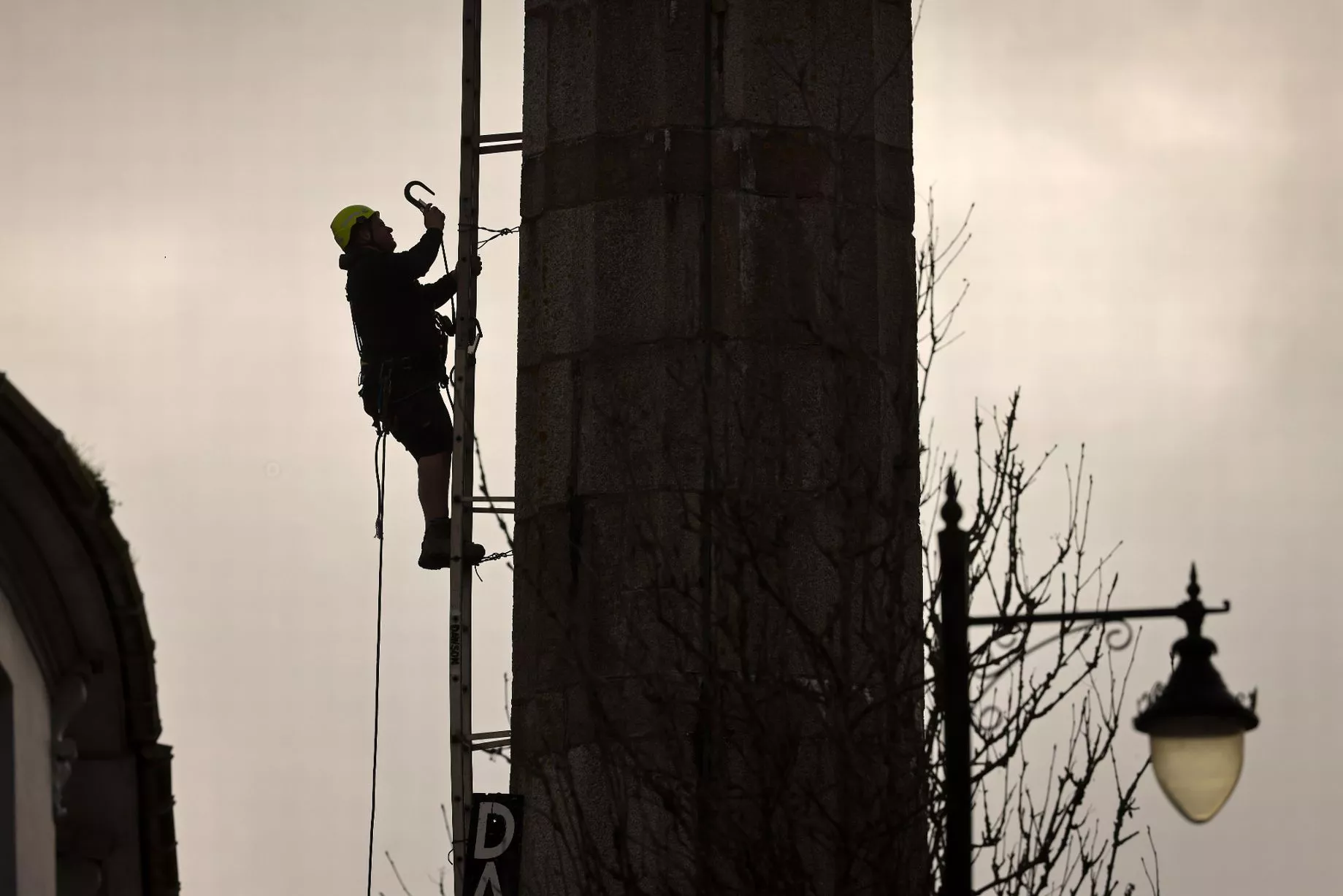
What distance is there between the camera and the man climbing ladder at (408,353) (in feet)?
72.8

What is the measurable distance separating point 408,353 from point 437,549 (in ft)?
4.80

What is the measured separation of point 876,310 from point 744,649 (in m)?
4.38

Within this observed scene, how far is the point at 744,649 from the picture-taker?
1786cm

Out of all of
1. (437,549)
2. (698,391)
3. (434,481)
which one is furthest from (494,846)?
(698,391)

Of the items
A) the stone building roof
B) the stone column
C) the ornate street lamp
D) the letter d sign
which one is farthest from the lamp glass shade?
the letter d sign

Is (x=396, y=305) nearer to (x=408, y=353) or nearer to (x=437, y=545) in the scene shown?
(x=408, y=353)

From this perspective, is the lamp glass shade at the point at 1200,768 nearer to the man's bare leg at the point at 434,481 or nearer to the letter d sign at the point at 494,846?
the letter d sign at the point at 494,846

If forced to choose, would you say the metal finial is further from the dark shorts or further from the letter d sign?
the dark shorts

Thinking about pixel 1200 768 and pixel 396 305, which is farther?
pixel 396 305

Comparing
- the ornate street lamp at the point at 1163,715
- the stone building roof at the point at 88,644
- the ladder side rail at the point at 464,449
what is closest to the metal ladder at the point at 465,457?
the ladder side rail at the point at 464,449

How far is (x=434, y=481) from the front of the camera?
22.2 meters

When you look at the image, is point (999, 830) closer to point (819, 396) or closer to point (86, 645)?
point (819, 396)

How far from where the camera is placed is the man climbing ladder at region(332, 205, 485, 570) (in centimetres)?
2220

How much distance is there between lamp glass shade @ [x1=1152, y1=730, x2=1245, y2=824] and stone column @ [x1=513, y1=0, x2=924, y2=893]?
5401mm
